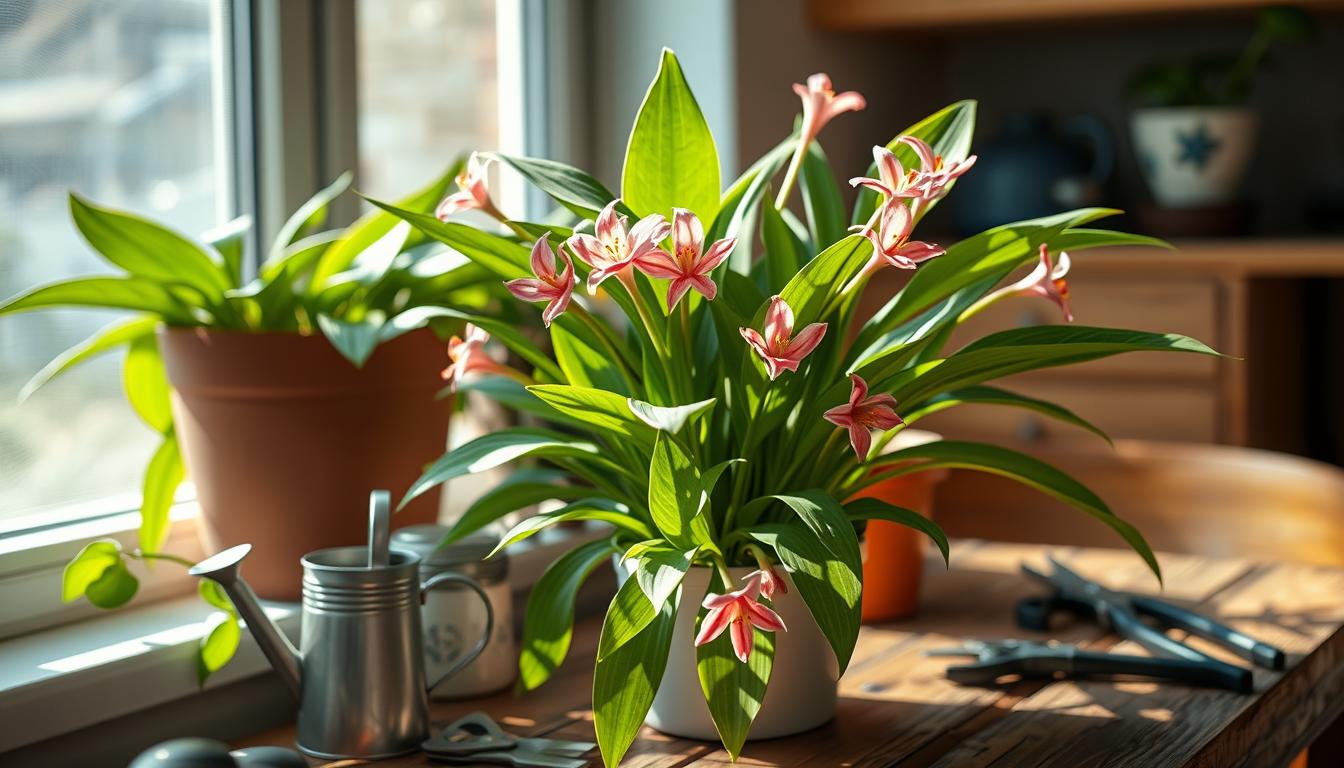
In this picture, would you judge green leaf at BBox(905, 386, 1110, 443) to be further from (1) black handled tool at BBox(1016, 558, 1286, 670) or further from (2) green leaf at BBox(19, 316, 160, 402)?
(2) green leaf at BBox(19, 316, 160, 402)

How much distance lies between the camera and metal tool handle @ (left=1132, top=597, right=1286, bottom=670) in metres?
1.08

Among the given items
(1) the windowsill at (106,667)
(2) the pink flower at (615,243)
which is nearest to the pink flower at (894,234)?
(2) the pink flower at (615,243)

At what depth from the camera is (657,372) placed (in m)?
0.92

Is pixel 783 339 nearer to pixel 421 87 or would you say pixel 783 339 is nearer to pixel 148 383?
pixel 148 383

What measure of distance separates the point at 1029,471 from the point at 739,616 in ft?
0.91

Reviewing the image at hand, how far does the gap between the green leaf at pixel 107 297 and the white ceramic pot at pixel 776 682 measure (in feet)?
1.63

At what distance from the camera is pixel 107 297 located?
3.56 feet

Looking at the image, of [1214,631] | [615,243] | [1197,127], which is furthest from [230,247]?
[1197,127]

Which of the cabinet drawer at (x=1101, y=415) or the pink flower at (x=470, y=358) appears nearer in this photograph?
the pink flower at (x=470, y=358)

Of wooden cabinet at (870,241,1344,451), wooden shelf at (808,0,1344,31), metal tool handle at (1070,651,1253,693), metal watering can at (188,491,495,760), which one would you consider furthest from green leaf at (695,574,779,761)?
wooden shelf at (808,0,1344,31)

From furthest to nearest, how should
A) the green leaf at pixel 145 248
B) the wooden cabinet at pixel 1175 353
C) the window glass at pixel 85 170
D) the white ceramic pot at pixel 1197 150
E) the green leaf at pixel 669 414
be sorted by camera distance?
the white ceramic pot at pixel 1197 150 < the wooden cabinet at pixel 1175 353 < the window glass at pixel 85 170 < the green leaf at pixel 145 248 < the green leaf at pixel 669 414

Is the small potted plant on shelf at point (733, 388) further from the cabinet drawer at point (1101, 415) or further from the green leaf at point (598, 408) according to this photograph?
the cabinet drawer at point (1101, 415)

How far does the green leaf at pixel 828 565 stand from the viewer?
0.79 m

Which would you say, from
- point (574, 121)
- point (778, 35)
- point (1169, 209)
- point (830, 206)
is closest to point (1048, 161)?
point (1169, 209)
